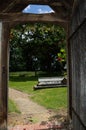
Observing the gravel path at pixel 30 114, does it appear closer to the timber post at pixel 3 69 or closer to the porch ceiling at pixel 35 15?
the timber post at pixel 3 69

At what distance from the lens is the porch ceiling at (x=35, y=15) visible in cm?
608

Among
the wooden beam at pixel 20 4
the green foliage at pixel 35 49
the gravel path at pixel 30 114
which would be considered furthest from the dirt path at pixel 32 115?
the green foliage at pixel 35 49

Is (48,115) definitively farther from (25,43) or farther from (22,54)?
(22,54)

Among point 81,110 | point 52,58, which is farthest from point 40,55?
point 81,110

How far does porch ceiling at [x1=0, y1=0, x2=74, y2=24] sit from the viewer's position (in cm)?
608

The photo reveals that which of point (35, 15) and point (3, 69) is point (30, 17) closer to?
point (35, 15)

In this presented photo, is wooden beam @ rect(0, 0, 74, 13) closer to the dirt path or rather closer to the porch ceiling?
the porch ceiling

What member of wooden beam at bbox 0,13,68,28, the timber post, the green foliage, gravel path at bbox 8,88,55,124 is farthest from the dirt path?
the green foliage

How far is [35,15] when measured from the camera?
6328mm

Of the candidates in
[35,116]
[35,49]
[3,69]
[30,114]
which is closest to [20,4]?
[3,69]

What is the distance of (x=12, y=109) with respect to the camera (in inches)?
368

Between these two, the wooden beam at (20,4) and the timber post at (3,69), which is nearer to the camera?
the wooden beam at (20,4)

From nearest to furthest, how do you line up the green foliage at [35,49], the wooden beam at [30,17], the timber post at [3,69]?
the wooden beam at [30,17], the timber post at [3,69], the green foliage at [35,49]

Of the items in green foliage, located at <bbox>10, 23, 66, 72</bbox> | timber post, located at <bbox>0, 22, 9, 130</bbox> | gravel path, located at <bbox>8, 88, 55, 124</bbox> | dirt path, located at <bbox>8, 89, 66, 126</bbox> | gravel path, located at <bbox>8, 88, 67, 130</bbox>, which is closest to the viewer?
timber post, located at <bbox>0, 22, 9, 130</bbox>
